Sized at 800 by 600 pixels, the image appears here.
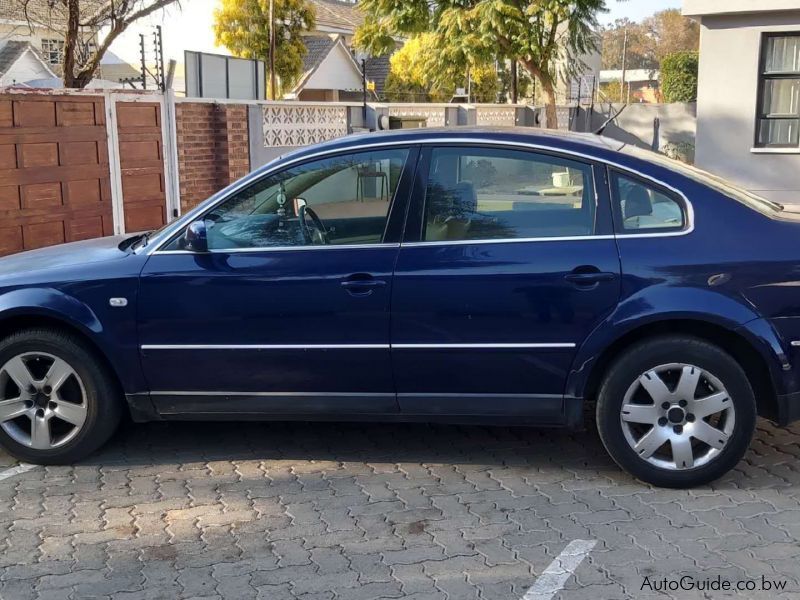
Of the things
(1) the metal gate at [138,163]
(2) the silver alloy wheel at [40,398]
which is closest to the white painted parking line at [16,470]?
(2) the silver alloy wheel at [40,398]

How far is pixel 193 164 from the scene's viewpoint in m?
13.5

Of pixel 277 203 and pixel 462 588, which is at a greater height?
pixel 277 203

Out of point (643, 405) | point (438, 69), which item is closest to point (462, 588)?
point (643, 405)

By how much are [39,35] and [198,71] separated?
2231 centimetres

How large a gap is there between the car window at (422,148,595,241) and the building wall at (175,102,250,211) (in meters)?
9.40

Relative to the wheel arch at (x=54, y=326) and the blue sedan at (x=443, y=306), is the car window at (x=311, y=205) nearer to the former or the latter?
the blue sedan at (x=443, y=306)

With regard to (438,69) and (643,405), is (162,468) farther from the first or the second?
(438,69)

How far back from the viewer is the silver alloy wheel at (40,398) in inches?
186

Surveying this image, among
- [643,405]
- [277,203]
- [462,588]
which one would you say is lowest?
[462,588]

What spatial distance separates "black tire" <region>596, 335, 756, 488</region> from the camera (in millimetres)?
4277

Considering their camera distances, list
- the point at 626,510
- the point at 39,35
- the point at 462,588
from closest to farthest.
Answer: the point at 462,588, the point at 626,510, the point at 39,35

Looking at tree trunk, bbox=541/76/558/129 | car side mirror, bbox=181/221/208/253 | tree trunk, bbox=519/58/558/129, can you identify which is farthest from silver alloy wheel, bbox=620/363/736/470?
tree trunk, bbox=541/76/558/129

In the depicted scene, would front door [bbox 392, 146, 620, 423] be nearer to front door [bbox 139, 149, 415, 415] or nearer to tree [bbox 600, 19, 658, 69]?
front door [bbox 139, 149, 415, 415]

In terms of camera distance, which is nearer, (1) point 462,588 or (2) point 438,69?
(1) point 462,588
